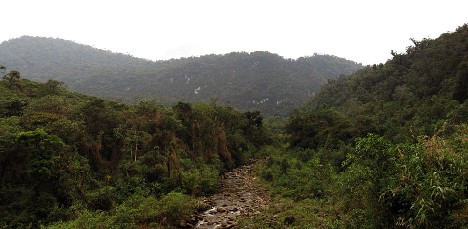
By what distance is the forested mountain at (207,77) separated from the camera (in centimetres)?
12050

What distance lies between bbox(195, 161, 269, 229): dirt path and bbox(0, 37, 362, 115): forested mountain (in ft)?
250

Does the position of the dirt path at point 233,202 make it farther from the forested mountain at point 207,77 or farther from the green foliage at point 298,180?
the forested mountain at point 207,77

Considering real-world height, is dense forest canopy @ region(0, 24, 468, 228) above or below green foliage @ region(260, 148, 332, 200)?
above

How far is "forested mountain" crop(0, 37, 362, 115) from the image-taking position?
120m

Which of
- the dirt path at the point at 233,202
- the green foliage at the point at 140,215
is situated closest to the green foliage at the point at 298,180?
the dirt path at the point at 233,202

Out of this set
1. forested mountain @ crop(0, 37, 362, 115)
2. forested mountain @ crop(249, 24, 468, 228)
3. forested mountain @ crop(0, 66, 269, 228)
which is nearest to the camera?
forested mountain @ crop(249, 24, 468, 228)

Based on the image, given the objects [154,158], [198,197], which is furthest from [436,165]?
[154,158]

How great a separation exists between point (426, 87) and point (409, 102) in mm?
3384

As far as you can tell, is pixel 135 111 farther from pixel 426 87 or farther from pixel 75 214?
pixel 426 87

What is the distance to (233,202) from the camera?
1995 centimetres

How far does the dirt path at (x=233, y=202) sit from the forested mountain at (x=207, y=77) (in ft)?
250

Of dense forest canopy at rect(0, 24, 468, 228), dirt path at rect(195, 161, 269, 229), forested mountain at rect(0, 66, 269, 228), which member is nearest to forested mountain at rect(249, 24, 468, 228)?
dense forest canopy at rect(0, 24, 468, 228)

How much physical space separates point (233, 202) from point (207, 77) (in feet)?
414

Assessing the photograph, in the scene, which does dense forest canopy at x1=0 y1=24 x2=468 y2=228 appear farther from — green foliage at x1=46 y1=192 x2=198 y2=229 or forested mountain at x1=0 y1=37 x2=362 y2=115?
forested mountain at x1=0 y1=37 x2=362 y2=115
